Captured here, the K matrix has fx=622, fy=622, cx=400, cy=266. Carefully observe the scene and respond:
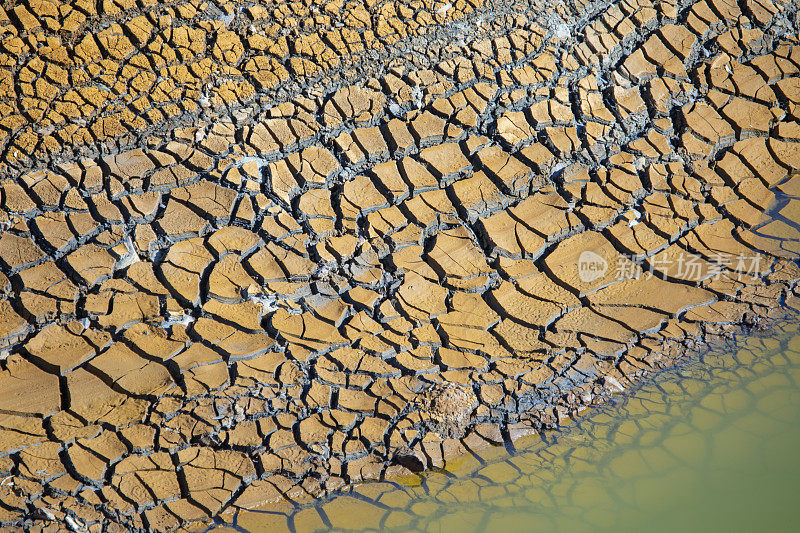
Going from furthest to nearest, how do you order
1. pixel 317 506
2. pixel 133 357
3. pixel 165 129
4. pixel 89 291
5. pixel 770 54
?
pixel 770 54, pixel 165 129, pixel 89 291, pixel 133 357, pixel 317 506

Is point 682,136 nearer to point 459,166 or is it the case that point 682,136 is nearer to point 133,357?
point 459,166

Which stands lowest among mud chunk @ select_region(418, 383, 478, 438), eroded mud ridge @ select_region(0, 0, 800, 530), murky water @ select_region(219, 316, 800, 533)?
murky water @ select_region(219, 316, 800, 533)

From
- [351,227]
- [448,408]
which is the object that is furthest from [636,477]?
[351,227]

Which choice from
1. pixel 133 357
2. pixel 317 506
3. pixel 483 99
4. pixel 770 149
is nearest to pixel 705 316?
pixel 770 149

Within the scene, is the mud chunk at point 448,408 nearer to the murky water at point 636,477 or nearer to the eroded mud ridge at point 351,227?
the eroded mud ridge at point 351,227

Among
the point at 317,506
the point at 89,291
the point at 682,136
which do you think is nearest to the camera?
the point at 317,506

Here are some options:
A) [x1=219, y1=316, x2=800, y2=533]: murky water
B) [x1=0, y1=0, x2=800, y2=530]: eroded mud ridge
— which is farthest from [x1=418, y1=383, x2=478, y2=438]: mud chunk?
[x1=219, y1=316, x2=800, y2=533]: murky water

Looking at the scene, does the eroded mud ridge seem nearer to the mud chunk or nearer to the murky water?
the mud chunk
